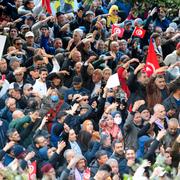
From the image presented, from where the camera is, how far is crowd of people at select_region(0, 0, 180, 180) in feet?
79.3

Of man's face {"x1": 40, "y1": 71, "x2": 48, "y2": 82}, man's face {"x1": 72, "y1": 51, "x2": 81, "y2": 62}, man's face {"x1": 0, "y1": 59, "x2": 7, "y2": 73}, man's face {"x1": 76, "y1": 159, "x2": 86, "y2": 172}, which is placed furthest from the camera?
man's face {"x1": 72, "y1": 51, "x2": 81, "y2": 62}

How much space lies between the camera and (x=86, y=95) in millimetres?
27594

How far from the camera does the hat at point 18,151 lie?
24.7m

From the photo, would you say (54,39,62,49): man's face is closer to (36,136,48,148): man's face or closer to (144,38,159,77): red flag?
(144,38,159,77): red flag

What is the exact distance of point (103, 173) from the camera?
22.9m

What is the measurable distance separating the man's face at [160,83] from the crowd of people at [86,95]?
19 millimetres

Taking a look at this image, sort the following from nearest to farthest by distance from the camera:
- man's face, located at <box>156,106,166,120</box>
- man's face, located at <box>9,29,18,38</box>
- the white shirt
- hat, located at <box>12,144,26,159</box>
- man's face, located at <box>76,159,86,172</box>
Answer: man's face, located at <box>76,159,86,172</box>, hat, located at <box>12,144,26,159</box>, man's face, located at <box>156,106,166,120</box>, the white shirt, man's face, located at <box>9,29,18,38</box>

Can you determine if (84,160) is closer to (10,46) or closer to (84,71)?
(84,71)

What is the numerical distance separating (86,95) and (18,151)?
10.4ft

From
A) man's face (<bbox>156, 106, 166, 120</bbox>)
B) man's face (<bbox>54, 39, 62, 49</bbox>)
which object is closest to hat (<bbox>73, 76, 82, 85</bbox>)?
man's face (<bbox>156, 106, 166, 120</bbox>)

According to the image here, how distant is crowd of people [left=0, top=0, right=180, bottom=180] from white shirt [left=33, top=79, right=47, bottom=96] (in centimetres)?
2

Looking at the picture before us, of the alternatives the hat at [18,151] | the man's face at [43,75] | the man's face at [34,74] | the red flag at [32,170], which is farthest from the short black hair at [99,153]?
the man's face at [34,74]

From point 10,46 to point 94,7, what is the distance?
13.7 ft

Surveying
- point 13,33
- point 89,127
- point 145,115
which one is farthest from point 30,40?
point 145,115
